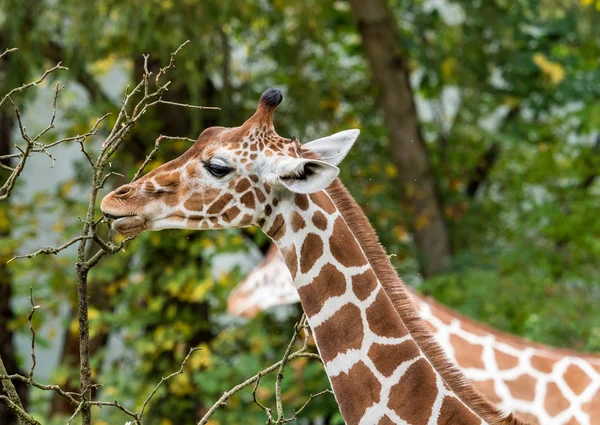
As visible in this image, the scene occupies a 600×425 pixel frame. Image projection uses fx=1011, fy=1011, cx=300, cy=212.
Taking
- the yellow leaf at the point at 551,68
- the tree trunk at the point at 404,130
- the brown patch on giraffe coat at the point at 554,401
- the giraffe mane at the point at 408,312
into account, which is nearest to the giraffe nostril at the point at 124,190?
the giraffe mane at the point at 408,312

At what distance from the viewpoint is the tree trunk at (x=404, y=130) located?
26.3 ft

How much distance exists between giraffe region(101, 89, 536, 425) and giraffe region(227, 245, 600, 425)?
2.04m

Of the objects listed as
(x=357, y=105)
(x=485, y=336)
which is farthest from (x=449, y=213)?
(x=485, y=336)

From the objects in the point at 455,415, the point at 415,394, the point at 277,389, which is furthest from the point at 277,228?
the point at 455,415

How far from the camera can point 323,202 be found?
2654 mm

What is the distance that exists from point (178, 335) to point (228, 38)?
230cm

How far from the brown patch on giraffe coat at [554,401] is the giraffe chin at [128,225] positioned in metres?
2.78

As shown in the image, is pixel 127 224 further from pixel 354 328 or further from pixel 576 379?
pixel 576 379

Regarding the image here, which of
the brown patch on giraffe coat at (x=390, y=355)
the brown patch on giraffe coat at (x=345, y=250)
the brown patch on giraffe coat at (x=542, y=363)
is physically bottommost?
the brown patch on giraffe coat at (x=542, y=363)

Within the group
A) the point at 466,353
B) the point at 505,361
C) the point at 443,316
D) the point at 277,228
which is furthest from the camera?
the point at 443,316

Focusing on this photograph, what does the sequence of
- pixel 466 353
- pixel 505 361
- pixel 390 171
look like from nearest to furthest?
pixel 505 361 → pixel 466 353 → pixel 390 171

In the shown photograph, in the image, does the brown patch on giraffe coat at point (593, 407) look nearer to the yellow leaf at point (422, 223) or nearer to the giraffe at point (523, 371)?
the giraffe at point (523, 371)

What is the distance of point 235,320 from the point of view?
768 centimetres

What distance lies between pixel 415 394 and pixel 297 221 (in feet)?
1.75
